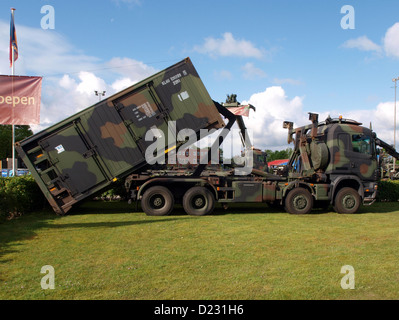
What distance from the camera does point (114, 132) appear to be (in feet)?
34.3

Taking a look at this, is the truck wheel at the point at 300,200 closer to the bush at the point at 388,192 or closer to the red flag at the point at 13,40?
the bush at the point at 388,192

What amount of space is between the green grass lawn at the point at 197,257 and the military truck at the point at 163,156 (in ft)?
3.55

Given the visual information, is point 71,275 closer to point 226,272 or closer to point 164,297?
point 164,297

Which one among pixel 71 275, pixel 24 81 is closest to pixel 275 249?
pixel 71 275

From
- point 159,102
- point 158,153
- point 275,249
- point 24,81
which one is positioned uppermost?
point 24,81

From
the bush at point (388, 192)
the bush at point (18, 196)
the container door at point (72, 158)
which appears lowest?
the bush at point (388, 192)

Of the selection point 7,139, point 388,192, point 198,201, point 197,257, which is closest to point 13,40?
point 198,201

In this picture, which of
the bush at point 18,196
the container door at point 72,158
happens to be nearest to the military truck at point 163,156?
the container door at point 72,158

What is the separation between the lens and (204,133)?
36.1ft

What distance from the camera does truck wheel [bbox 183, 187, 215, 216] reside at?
11.0 m

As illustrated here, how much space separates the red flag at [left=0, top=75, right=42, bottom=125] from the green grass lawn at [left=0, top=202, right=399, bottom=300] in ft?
13.7

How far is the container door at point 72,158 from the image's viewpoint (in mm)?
10242

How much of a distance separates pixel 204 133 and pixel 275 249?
209 inches
